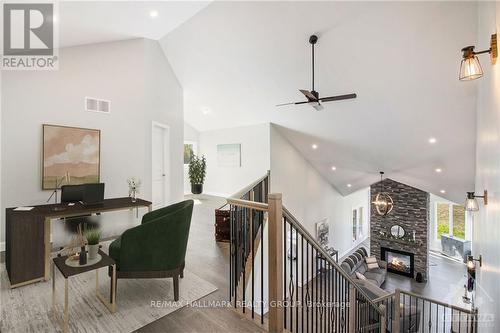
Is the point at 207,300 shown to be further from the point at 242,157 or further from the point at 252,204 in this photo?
the point at 242,157

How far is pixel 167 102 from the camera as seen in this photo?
5.67 m

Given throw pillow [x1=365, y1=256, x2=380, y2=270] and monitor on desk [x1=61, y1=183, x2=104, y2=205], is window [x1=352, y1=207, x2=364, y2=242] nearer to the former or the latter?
throw pillow [x1=365, y1=256, x2=380, y2=270]

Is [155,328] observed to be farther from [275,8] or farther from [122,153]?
[275,8]

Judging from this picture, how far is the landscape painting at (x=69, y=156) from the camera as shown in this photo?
3906mm

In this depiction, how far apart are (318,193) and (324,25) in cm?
625

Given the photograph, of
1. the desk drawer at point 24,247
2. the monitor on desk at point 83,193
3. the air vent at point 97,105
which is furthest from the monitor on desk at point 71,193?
the air vent at point 97,105

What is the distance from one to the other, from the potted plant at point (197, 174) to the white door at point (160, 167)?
3382mm

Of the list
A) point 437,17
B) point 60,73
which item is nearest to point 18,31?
A: point 60,73

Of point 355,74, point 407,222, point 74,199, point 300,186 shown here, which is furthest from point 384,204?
point 74,199

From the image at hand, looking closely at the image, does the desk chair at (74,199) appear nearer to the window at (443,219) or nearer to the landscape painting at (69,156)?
the landscape painting at (69,156)

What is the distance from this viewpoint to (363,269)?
9156mm

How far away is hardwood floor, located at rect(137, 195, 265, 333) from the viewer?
2.07 metres

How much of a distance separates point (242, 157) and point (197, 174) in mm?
2302

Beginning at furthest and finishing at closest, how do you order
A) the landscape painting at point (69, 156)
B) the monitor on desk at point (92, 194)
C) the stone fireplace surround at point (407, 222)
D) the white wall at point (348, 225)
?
1. the white wall at point (348, 225)
2. the stone fireplace surround at point (407, 222)
3. the landscape painting at point (69, 156)
4. the monitor on desk at point (92, 194)
